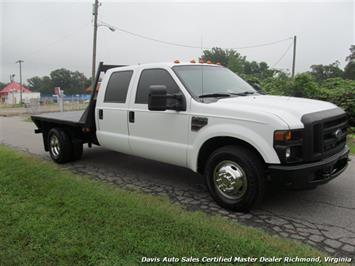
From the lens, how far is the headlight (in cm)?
344

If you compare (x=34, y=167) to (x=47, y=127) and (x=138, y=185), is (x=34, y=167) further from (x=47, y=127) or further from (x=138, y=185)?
(x=138, y=185)

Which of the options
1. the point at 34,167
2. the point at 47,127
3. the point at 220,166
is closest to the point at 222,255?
the point at 220,166

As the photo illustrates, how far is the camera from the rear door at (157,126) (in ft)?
14.6

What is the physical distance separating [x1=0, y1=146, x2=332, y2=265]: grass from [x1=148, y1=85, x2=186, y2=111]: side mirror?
125cm

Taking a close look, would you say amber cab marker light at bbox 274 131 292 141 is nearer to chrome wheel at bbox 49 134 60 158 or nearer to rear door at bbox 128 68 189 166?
rear door at bbox 128 68 189 166

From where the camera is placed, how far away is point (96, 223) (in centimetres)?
358

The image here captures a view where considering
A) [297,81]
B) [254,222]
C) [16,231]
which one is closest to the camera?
[16,231]

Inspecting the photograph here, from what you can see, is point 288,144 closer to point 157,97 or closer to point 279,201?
point 279,201

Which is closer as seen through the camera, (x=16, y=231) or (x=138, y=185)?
(x=16, y=231)

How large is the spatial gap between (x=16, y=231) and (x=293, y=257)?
281cm

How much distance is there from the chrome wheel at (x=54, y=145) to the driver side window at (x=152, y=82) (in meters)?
2.52

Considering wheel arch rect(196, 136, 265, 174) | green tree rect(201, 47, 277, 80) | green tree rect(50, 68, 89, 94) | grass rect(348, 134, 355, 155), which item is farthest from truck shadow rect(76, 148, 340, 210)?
green tree rect(50, 68, 89, 94)

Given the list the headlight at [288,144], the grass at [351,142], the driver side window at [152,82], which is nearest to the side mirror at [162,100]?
the driver side window at [152,82]

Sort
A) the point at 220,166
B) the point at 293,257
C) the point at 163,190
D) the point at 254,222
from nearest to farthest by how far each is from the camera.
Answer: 1. the point at 293,257
2. the point at 254,222
3. the point at 220,166
4. the point at 163,190
